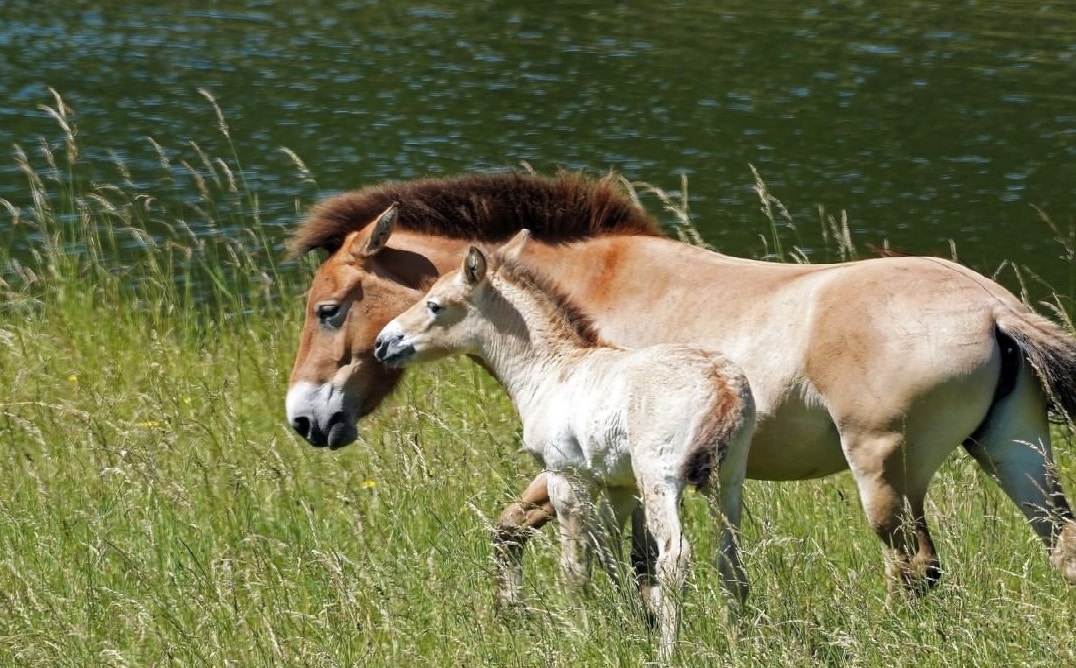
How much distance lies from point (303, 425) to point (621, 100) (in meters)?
11.6

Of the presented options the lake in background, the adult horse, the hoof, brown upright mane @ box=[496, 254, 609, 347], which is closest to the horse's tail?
the adult horse

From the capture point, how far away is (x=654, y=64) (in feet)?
60.0

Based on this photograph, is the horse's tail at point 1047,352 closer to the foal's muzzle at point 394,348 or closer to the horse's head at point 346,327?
the foal's muzzle at point 394,348

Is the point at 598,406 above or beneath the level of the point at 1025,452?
above

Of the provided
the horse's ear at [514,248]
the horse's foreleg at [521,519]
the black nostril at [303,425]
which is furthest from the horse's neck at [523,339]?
the black nostril at [303,425]

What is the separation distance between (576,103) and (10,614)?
12689mm

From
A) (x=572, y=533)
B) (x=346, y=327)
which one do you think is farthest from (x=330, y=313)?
(x=572, y=533)

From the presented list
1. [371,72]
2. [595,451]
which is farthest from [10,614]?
[371,72]

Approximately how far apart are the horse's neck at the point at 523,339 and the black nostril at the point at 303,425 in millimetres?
956

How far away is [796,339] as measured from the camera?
476cm

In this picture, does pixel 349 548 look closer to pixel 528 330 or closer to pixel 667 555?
pixel 528 330

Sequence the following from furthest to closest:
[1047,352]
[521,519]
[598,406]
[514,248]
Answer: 1. [521,519]
2. [514,248]
3. [1047,352]
4. [598,406]

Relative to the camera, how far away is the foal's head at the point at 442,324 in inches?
187

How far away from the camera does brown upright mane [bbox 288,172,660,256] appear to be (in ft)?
18.1
